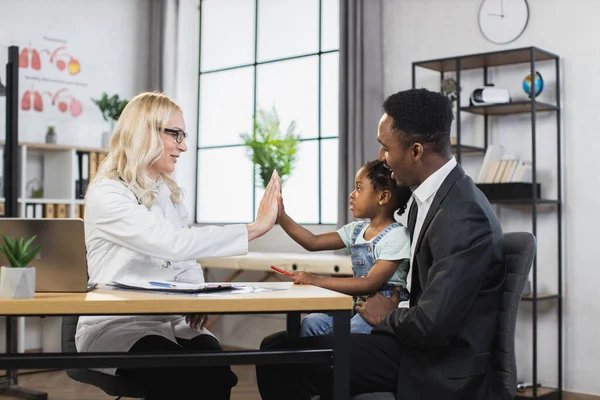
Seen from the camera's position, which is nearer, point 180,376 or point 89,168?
point 180,376

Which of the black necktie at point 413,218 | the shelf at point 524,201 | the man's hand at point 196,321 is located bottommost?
the man's hand at point 196,321

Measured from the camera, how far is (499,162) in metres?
4.26

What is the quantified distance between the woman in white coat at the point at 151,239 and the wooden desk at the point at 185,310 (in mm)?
242

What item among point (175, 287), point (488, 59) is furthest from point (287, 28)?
point (175, 287)

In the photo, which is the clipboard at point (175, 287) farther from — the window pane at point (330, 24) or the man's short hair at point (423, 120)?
the window pane at point (330, 24)

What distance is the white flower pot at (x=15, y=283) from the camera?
1.75 m

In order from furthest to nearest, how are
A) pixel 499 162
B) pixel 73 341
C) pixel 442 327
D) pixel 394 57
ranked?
pixel 394 57 < pixel 499 162 < pixel 73 341 < pixel 442 327

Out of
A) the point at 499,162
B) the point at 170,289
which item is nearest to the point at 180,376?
the point at 170,289

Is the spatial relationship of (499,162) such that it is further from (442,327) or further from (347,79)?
(442,327)

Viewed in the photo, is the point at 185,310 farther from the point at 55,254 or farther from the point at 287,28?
the point at 287,28

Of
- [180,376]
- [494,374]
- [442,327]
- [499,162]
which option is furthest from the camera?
[499,162]

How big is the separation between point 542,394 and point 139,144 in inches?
108

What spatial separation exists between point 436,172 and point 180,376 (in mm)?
893

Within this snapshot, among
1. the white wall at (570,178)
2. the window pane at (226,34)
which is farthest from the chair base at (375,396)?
the window pane at (226,34)
